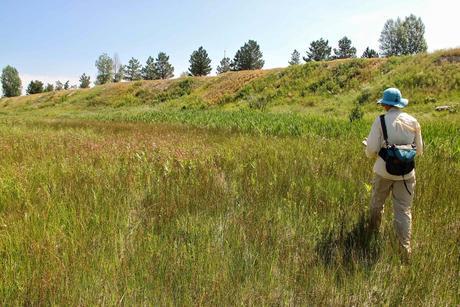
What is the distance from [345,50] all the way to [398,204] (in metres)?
95.9

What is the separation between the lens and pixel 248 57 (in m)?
81.8

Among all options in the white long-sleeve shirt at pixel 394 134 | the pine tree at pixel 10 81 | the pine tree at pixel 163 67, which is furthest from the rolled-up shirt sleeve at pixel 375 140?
the pine tree at pixel 10 81

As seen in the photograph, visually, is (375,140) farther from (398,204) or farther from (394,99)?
(398,204)

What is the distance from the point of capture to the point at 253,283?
2744mm

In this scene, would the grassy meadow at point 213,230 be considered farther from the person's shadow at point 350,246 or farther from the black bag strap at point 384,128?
the black bag strap at point 384,128

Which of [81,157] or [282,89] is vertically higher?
A: [282,89]

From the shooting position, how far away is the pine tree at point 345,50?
Answer: 9138cm

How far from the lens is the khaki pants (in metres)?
3.60

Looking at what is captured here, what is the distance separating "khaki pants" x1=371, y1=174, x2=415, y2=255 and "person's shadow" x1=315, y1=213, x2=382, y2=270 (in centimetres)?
19

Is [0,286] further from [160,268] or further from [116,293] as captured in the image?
[160,268]

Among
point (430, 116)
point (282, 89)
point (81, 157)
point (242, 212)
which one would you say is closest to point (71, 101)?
point (282, 89)

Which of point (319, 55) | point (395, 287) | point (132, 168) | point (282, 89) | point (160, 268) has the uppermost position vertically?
point (319, 55)

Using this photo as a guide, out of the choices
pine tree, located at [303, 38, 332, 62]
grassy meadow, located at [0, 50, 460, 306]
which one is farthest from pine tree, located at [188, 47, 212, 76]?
grassy meadow, located at [0, 50, 460, 306]

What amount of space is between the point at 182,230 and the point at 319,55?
86.9m
